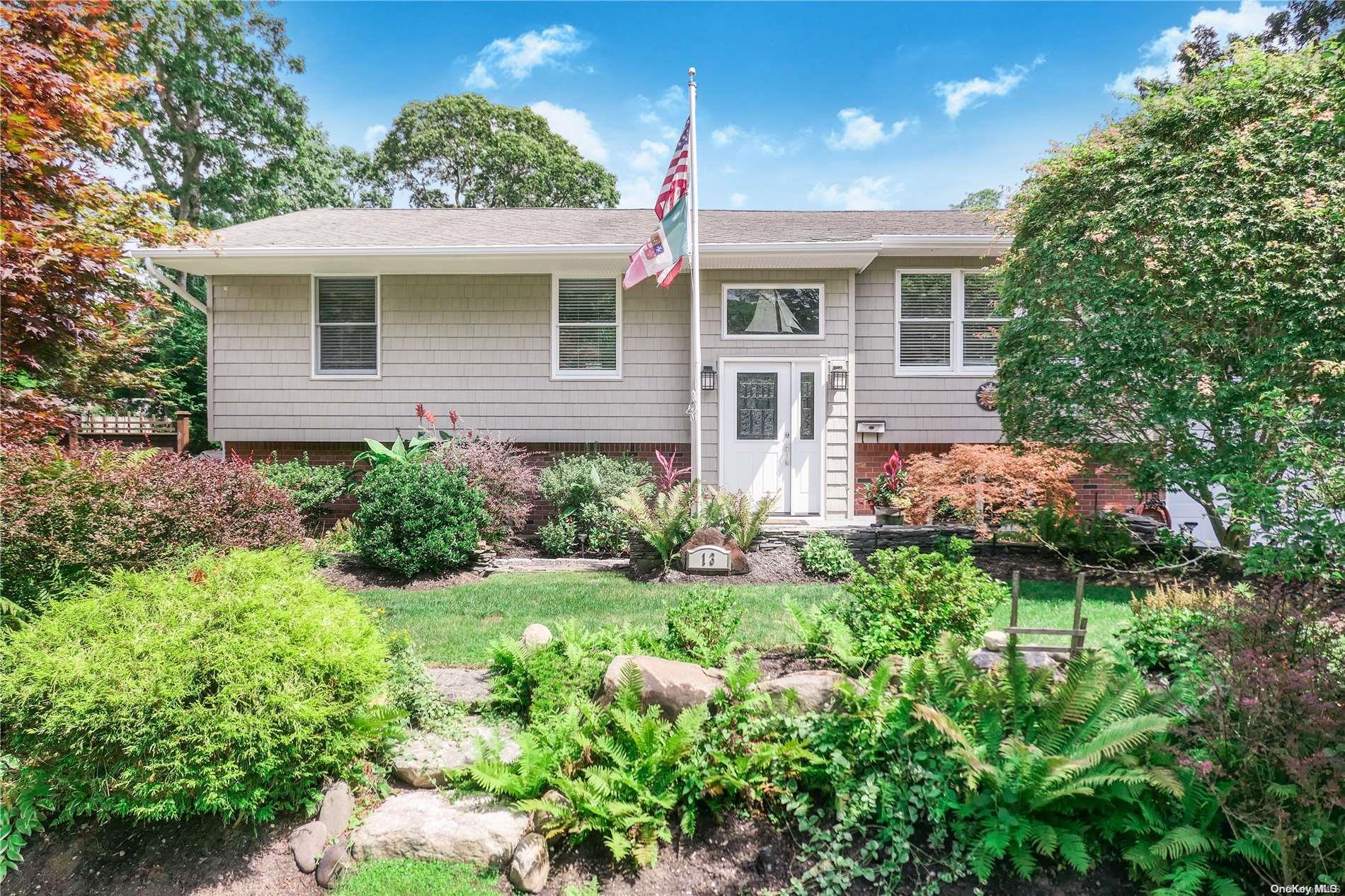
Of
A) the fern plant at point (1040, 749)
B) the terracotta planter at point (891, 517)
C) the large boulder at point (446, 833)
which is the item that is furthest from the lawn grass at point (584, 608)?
the terracotta planter at point (891, 517)

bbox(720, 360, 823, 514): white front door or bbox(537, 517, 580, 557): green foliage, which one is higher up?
bbox(720, 360, 823, 514): white front door

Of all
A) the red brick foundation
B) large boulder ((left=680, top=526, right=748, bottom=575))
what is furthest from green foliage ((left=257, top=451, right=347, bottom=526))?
the red brick foundation

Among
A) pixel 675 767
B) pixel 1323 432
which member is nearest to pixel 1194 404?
pixel 1323 432

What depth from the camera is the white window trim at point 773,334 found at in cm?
952

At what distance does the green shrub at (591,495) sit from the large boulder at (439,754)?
4.90m

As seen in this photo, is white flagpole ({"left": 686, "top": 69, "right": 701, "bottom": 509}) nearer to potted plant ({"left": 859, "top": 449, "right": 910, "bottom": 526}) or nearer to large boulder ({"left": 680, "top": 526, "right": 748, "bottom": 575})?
large boulder ({"left": 680, "top": 526, "right": 748, "bottom": 575})

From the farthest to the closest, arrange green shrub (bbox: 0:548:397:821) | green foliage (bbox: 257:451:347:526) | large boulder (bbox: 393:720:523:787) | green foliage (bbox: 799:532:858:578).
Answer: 1. green foliage (bbox: 257:451:347:526)
2. green foliage (bbox: 799:532:858:578)
3. large boulder (bbox: 393:720:523:787)
4. green shrub (bbox: 0:548:397:821)

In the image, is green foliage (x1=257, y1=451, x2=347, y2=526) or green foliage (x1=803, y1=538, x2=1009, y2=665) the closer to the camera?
green foliage (x1=803, y1=538, x2=1009, y2=665)

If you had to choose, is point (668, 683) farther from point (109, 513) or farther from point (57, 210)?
point (57, 210)

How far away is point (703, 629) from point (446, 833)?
1.67 m

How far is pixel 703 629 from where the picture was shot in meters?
3.93

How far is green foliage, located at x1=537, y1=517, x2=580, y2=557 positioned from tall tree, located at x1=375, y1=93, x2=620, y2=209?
2031 cm

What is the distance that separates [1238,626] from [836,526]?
17.9ft

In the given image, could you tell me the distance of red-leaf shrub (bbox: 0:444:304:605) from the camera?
421 centimetres
